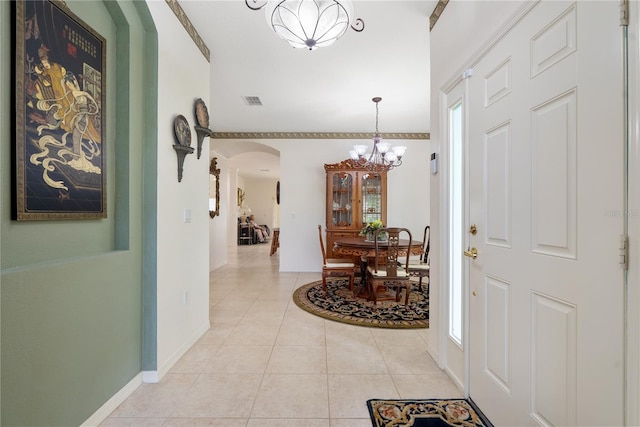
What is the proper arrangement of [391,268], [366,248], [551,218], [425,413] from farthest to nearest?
[366,248]
[391,268]
[425,413]
[551,218]

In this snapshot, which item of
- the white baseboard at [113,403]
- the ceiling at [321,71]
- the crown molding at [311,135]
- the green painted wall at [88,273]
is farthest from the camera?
the crown molding at [311,135]

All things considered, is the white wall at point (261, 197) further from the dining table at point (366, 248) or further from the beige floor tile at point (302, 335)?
the beige floor tile at point (302, 335)

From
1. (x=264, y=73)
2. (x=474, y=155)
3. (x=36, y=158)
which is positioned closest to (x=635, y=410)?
(x=474, y=155)

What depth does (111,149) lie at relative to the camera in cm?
160

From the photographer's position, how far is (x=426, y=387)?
5.78 feet

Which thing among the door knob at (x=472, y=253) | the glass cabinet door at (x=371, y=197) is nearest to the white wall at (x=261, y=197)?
the glass cabinet door at (x=371, y=197)

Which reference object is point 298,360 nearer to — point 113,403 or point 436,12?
point 113,403

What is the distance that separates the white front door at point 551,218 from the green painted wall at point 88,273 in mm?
2096

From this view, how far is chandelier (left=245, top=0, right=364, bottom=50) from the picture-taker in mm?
1422

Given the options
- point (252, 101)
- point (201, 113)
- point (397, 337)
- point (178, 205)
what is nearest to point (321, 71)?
point (252, 101)

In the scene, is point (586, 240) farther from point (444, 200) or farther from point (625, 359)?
point (444, 200)

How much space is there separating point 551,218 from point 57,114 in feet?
7.30

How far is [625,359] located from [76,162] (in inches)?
92.0

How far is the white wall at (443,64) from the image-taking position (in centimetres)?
151
